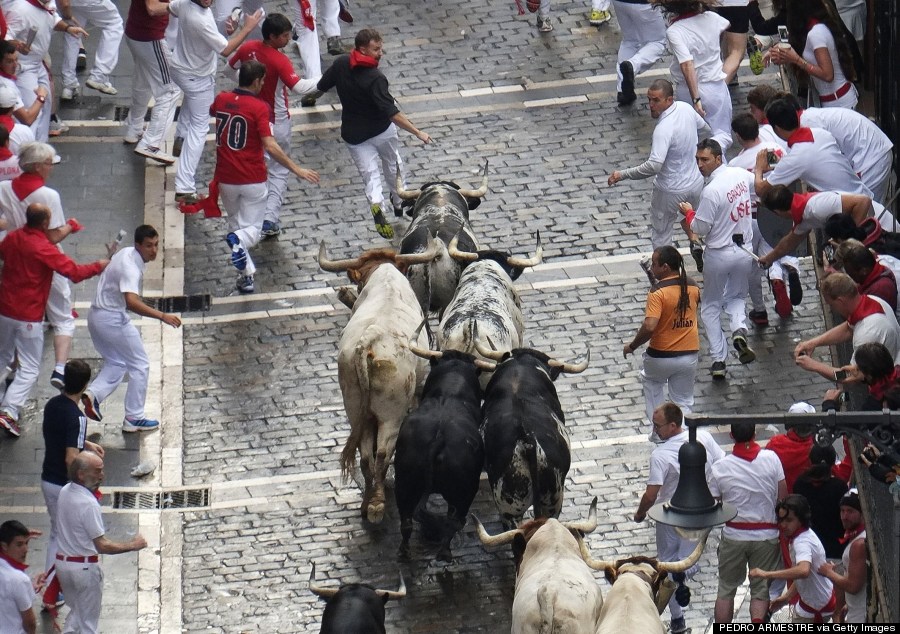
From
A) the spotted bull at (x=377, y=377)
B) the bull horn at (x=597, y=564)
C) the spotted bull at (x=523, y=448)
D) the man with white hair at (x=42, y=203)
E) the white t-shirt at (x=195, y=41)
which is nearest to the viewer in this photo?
the bull horn at (x=597, y=564)

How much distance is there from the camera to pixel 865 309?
14.7 metres

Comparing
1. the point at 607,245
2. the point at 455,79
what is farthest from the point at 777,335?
the point at 455,79

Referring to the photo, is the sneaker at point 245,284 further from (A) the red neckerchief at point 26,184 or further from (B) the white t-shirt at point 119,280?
(A) the red neckerchief at point 26,184

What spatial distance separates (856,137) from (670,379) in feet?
10.6

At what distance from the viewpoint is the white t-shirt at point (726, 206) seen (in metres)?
17.7

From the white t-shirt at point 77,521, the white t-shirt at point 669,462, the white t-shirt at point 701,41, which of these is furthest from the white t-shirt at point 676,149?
the white t-shirt at point 77,521

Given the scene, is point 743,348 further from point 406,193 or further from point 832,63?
point 406,193

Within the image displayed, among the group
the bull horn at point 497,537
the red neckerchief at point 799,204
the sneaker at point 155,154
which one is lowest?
the bull horn at point 497,537

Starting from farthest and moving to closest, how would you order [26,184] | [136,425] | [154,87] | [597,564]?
[154,87], [26,184], [136,425], [597,564]

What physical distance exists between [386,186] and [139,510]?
6390 millimetres

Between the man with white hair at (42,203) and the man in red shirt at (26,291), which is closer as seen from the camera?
the man in red shirt at (26,291)

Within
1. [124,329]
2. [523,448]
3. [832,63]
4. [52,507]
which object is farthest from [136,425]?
[832,63]

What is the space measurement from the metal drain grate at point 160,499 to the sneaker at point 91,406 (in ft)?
2.54

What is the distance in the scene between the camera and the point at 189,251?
20766mm
